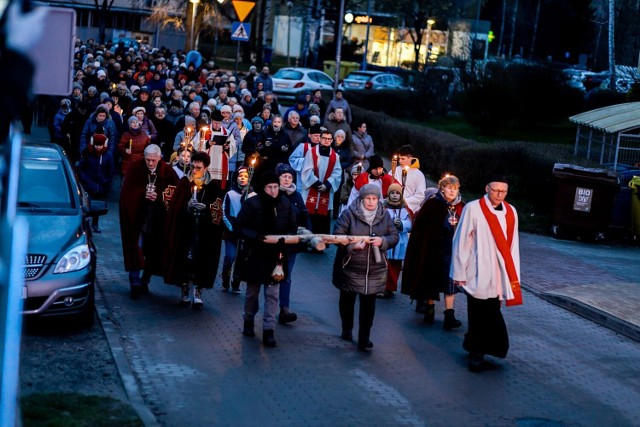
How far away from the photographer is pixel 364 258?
36.0 feet

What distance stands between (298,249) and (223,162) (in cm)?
635

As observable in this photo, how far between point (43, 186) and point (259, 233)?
8.05 ft

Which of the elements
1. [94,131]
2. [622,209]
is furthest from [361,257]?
[622,209]

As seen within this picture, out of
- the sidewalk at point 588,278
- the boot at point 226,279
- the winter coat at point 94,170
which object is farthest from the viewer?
the winter coat at point 94,170

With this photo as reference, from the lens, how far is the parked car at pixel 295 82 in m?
47.2

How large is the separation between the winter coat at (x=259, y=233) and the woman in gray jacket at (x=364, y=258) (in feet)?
2.00

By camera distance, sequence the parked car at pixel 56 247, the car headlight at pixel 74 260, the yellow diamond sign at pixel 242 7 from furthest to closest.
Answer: the yellow diamond sign at pixel 242 7, the car headlight at pixel 74 260, the parked car at pixel 56 247

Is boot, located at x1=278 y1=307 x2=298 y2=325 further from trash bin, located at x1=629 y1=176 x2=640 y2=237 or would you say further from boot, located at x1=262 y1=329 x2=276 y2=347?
trash bin, located at x1=629 y1=176 x2=640 y2=237

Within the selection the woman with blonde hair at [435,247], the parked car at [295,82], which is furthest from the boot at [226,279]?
the parked car at [295,82]

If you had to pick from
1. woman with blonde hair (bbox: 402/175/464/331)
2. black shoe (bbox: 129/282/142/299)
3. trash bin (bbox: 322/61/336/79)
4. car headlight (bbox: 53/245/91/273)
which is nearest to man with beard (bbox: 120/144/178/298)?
black shoe (bbox: 129/282/142/299)

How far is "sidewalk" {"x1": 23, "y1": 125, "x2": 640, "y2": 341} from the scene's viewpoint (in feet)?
44.5

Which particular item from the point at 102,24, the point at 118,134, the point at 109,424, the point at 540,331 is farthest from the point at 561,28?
the point at 109,424

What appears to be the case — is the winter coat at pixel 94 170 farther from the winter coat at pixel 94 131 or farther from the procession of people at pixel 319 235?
the procession of people at pixel 319 235

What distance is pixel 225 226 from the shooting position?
41.5 ft
